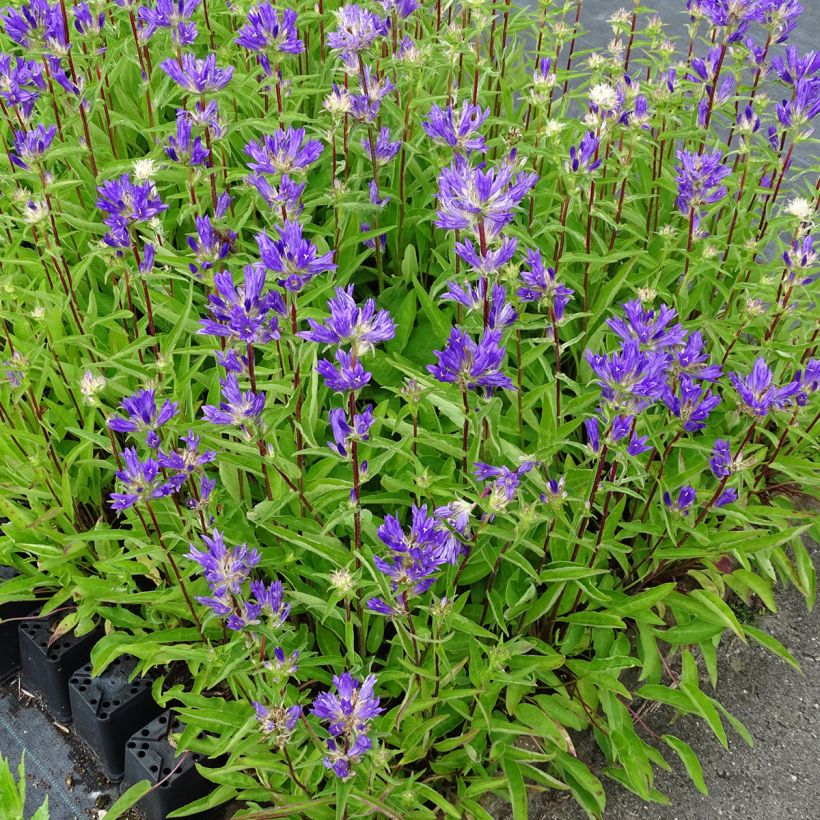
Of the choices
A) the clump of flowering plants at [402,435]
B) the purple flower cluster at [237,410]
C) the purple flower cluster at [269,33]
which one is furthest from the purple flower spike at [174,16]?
the purple flower cluster at [237,410]

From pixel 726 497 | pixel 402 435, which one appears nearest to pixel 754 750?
pixel 726 497

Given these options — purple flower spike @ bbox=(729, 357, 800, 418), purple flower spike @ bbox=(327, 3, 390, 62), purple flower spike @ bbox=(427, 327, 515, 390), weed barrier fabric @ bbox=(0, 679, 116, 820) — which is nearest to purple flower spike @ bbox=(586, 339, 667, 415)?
purple flower spike @ bbox=(427, 327, 515, 390)

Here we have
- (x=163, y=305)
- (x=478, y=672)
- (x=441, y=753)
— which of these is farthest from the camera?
(x=163, y=305)

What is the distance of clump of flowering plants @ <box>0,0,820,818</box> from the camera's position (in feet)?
7.09

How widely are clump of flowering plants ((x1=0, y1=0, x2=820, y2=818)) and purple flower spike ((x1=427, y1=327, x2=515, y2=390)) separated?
14 mm

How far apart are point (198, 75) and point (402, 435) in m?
1.29

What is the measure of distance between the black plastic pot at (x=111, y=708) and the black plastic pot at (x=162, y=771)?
93mm

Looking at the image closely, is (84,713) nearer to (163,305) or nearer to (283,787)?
(283,787)

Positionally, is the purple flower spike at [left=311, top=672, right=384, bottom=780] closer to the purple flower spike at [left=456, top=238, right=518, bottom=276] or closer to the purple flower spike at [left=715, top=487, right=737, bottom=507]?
the purple flower spike at [left=456, top=238, right=518, bottom=276]

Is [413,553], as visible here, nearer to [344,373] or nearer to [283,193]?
[344,373]

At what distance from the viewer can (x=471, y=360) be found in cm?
201

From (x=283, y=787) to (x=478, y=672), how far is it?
2.19 ft

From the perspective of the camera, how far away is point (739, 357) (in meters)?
3.18

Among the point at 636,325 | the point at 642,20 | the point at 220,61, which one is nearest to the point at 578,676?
the point at 636,325
